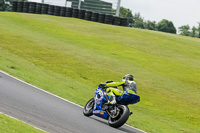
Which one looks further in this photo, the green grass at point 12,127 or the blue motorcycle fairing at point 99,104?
the blue motorcycle fairing at point 99,104

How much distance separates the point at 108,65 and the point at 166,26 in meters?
169

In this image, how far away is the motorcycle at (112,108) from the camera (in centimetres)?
1041

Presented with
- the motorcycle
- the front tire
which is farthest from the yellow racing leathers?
the front tire

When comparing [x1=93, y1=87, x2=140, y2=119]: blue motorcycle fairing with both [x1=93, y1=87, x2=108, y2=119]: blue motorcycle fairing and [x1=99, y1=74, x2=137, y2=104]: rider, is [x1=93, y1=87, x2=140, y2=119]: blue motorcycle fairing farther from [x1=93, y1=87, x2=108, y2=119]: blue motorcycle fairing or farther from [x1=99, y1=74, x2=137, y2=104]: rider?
[x1=99, y1=74, x2=137, y2=104]: rider

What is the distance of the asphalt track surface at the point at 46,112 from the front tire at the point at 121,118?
0.17 meters

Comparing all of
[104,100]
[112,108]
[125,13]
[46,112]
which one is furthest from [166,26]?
[46,112]

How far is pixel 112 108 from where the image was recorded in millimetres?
10867

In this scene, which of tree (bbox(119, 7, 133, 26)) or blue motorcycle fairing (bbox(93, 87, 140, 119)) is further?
tree (bbox(119, 7, 133, 26))

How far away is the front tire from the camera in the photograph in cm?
1023

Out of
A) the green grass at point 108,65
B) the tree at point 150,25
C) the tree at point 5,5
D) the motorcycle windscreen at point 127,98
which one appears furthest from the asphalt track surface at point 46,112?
the tree at point 150,25

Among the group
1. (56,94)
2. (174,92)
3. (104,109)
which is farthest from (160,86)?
(104,109)

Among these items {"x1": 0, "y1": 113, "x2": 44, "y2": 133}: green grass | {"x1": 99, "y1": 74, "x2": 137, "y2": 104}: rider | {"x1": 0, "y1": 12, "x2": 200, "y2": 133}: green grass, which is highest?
{"x1": 99, "y1": 74, "x2": 137, "y2": 104}: rider

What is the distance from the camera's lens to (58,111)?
11.4 m

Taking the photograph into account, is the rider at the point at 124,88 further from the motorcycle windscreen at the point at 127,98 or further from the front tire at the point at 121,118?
the front tire at the point at 121,118
